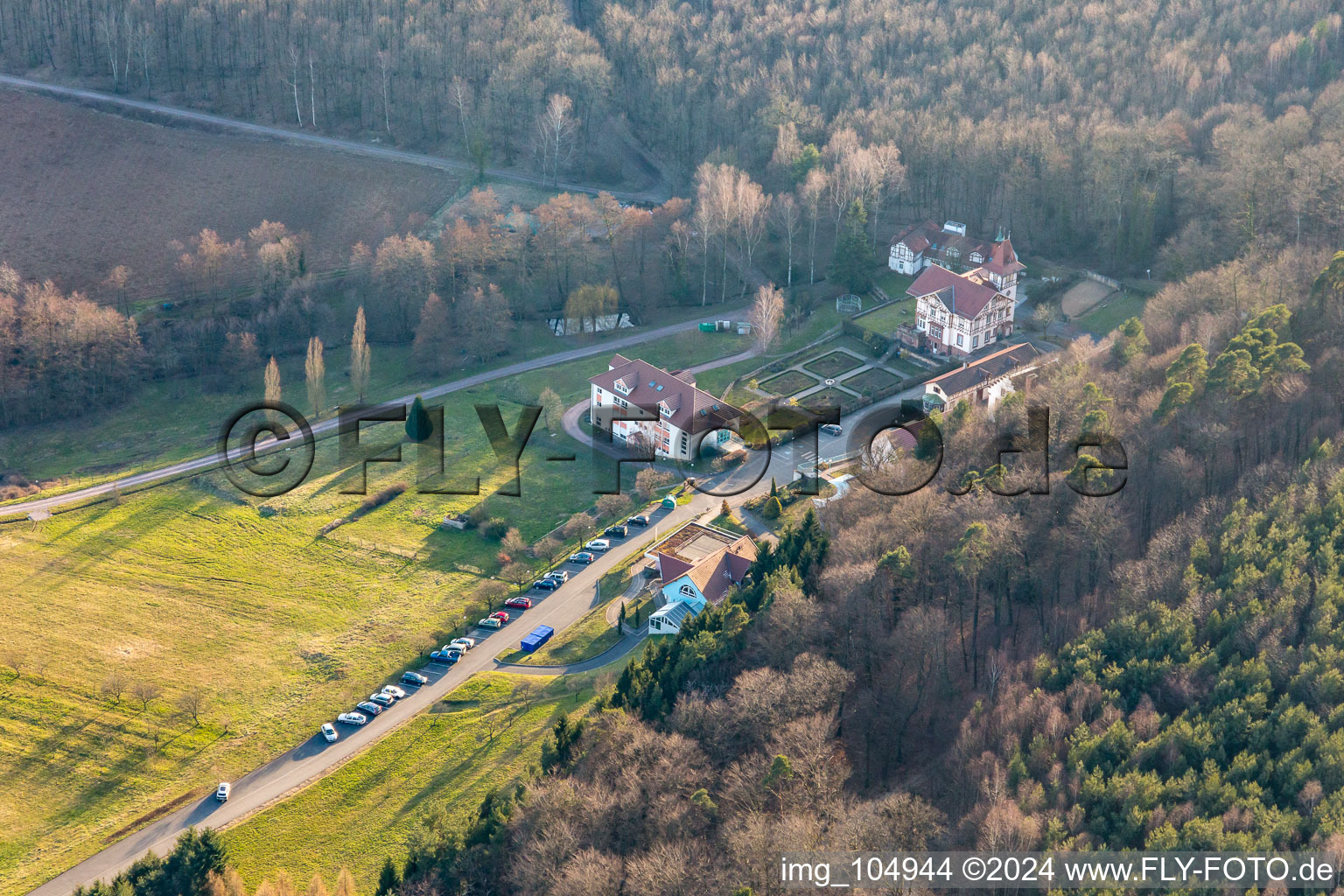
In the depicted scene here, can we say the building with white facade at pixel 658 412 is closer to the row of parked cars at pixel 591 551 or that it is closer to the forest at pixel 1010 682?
the row of parked cars at pixel 591 551

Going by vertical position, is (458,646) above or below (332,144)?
below

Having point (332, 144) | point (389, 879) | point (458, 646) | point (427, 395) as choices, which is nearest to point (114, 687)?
point (458, 646)

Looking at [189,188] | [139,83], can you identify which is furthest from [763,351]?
[139,83]

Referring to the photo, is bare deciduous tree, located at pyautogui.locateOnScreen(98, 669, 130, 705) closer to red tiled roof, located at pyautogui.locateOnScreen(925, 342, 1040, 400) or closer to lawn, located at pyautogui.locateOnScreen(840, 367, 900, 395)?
lawn, located at pyautogui.locateOnScreen(840, 367, 900, 395)

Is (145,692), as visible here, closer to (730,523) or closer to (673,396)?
(730,523)

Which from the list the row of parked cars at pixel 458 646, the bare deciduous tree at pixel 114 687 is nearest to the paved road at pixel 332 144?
the row of parked cars at pixel 458 646
